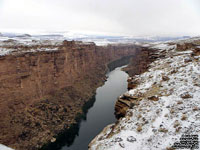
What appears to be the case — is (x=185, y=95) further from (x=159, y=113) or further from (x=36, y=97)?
(x=36, y=97)

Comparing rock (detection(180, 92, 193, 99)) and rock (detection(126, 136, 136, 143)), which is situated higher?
rock (detection(180, 92, 193, 99))

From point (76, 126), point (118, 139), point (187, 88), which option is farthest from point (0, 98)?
point (187, 88)

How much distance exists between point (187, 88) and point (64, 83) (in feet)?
126

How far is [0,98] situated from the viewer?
88.5 ft

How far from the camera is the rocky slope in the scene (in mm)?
8891

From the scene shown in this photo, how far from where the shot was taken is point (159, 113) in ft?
35.5

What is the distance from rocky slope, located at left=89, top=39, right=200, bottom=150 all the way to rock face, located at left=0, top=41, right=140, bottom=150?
21.7m

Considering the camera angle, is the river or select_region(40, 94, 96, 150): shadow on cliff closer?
select_region(40, 94, 96, 150): shadow on cliff

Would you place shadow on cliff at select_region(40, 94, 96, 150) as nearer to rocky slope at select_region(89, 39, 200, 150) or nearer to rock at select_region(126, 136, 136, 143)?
rocky slope at select_region(89, 39, 200, 150)

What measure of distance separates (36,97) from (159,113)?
104 feet

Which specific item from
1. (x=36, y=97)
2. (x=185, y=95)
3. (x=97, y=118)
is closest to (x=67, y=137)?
(x=97, y=118)

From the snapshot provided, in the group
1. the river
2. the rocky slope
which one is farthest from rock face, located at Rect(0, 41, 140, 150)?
the rocky slope

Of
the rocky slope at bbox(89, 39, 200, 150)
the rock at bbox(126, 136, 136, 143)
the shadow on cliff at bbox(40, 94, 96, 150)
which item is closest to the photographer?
the rocky slope at bbox(89, 39, 200, 150)

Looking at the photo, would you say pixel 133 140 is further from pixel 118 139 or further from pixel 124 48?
pixel 124 48
